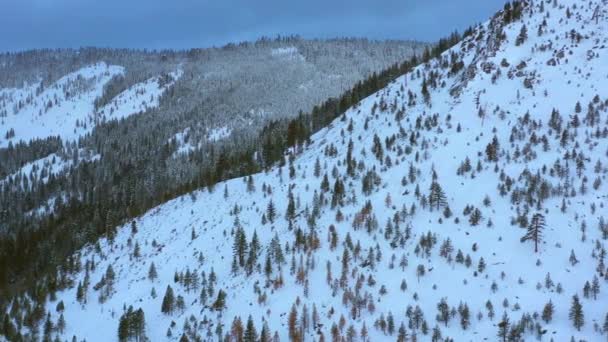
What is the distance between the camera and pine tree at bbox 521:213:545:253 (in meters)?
49.7

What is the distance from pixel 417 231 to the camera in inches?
2277

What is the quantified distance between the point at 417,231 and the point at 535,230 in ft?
42.9

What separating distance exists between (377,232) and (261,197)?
25891mm

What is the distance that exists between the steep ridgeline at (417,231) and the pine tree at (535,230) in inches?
12.4

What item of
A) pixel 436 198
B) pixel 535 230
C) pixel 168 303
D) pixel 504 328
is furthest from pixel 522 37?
pixel 168 303

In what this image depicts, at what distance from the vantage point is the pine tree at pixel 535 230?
49688 millimetres

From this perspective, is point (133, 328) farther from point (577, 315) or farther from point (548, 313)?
point (577, 315)

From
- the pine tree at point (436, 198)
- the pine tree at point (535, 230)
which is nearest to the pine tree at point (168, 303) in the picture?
the pine tree at point (436, 198)

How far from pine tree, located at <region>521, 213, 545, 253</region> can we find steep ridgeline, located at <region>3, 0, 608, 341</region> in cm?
32

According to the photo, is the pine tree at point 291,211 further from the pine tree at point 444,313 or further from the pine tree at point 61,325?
the pine tree at point 61,325

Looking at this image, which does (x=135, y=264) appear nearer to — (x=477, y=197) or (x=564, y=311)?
(x=477, y=197)

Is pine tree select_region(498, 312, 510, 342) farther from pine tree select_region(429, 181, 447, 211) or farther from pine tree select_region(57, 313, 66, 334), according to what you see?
pine tree select_region(57, 313, 66, 334)

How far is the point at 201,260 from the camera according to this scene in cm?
6962

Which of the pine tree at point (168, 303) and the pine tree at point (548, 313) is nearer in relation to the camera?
the pine tree at point (548, 313)
